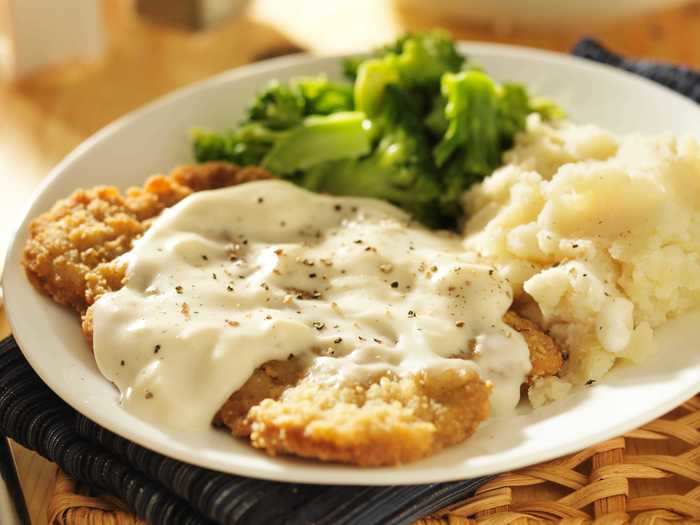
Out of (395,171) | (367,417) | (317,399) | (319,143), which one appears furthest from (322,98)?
(367,417)

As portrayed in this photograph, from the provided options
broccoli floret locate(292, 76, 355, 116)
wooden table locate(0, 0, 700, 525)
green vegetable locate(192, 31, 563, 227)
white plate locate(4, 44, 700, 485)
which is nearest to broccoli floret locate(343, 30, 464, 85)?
green vegetable locate(192, 31, 563, 227)

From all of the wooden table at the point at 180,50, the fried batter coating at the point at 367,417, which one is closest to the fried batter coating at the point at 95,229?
the fried batter coating at the point at 367,417

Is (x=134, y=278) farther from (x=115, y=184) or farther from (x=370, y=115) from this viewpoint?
(x=370, y=115)

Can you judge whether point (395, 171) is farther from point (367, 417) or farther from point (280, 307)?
point (367, 417)

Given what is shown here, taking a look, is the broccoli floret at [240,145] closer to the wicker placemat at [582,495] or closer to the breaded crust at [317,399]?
the breaded crust at [317,399]

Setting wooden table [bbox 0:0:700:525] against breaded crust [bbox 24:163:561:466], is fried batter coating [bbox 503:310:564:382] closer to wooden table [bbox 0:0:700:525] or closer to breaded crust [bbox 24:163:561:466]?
breaded crust [bbox 24:163:561:466]

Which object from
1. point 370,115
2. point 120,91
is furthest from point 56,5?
point 370,115
